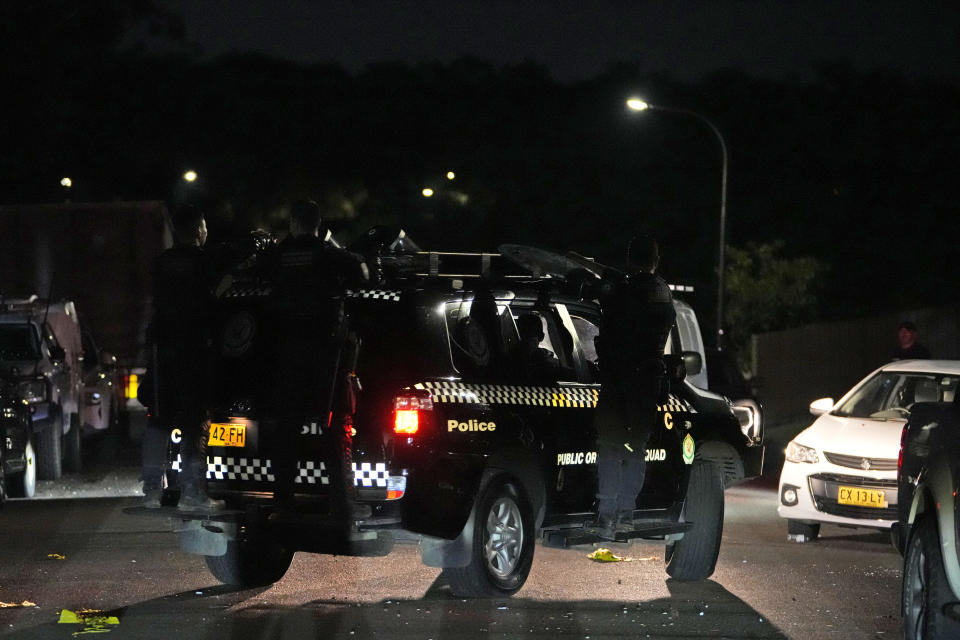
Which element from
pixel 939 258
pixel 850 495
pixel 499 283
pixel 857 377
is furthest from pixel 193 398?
pixel 939 258

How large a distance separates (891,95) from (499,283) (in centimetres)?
5713

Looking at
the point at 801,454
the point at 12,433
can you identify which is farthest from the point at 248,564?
the point at 12,433

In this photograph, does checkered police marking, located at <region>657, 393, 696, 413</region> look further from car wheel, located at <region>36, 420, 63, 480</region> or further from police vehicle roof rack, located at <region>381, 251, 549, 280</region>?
car wheel, located at <region>36, 420, 63, 480</region>

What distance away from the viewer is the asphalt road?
8.20m

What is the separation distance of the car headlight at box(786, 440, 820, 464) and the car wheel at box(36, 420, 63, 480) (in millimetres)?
8866

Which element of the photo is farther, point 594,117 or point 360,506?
point 594,117

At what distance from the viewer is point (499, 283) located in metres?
9.45

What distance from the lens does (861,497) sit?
40.1 ft

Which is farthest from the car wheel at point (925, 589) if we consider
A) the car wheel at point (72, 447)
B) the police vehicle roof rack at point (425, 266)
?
the car wheel at point (72, 447)

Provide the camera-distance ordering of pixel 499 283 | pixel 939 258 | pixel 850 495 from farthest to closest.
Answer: pixel 939 258, pixel 850 495, pixel 499 283

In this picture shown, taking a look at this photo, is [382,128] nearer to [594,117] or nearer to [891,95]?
[594,117]

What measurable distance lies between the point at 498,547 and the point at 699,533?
1.84 meters

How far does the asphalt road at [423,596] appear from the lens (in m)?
8.20

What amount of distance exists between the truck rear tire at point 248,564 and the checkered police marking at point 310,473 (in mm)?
891
